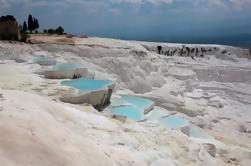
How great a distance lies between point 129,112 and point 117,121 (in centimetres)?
283

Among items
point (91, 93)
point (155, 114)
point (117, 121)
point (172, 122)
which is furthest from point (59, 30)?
point (117, 121)

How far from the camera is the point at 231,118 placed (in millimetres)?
22953

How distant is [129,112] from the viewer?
1411 cm

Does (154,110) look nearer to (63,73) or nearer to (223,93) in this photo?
(63,73)

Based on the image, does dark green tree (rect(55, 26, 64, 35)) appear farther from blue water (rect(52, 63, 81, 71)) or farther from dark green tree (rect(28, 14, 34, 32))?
blue water (rect(52, 63, 81, 71))

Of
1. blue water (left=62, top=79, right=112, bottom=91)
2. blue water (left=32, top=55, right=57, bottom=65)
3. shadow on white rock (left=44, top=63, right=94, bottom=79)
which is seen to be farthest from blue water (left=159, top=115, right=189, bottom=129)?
blue water (left=32, top=55, right=57, bottom=65)

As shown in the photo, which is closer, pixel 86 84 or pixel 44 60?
pixel 86 84

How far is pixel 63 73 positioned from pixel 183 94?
11722mm

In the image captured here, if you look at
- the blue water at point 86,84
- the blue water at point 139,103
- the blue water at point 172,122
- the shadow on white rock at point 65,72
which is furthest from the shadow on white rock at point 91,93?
the blue water at point 172,122

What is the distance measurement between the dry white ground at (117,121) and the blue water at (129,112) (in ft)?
3.29

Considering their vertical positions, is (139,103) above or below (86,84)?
below

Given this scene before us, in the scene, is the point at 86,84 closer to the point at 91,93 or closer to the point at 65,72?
the point at 91,93

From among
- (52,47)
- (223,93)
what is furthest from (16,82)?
(223,93)

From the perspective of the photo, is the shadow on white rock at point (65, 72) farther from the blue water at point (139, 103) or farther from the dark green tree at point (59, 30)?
the dark green tree at point (59, 30)
